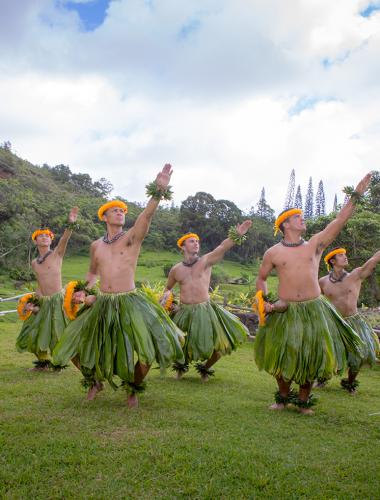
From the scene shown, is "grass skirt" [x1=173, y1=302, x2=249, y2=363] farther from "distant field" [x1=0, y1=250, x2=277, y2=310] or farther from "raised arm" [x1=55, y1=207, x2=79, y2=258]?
"distant field" [x1=0, y1=250, x2=277, y2=310]

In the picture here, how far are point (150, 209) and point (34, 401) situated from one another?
85.0 inches

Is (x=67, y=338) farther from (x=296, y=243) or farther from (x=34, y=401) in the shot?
(x=296, y=243)

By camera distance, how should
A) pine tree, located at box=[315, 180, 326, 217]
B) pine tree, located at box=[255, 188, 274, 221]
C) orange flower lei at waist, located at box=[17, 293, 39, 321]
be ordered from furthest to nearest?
pine tree, located at box=[315, 180, 326, 217] < pine tree, located at box=[255, 188, 274, 221] < orange flower lei at waist, located at box=[17, 293, 39, 321]

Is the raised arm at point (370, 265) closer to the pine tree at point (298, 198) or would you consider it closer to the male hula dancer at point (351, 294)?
the male hula dancer at point (351, 294)

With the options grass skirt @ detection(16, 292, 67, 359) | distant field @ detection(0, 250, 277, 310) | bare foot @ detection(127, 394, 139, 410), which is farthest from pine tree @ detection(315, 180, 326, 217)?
bare foot @ detection(127, 394, 139, 410)

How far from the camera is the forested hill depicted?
10605 millimetres

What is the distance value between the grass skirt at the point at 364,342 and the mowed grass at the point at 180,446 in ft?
1.56

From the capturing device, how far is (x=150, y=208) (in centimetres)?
403

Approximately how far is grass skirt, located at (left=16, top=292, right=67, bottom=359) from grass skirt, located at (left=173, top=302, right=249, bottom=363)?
4.99 ft

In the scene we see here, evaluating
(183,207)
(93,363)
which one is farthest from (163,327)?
(183,207)

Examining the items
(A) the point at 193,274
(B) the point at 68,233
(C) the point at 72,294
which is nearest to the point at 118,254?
(C) the point at 72,294

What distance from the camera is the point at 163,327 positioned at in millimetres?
4242

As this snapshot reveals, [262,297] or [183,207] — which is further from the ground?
[183,207]

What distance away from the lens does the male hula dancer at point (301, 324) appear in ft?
13.6
